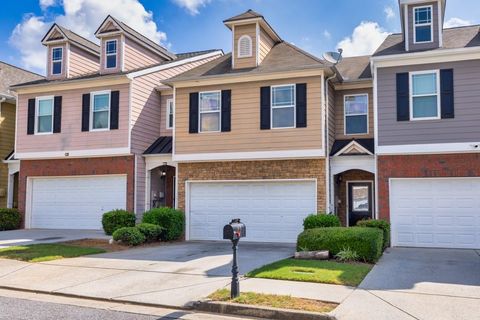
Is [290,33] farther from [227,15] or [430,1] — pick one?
[430,1]

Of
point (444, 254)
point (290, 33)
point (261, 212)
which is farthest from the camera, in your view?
point (290, 33)

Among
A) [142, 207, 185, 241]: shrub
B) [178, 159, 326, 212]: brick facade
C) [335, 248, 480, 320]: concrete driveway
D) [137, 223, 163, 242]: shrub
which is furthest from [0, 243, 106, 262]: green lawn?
[335, 248, 480, 320]: concrete driveway

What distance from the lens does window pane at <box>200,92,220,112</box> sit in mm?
17562

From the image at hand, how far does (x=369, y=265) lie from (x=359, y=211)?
22.8 ft

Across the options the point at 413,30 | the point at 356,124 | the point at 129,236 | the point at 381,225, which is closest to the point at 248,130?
the point at 356,124

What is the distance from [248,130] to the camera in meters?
16.9

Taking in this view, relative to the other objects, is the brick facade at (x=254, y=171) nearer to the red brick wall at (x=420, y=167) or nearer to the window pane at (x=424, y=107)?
the red brick wall at (x=420, y=167)

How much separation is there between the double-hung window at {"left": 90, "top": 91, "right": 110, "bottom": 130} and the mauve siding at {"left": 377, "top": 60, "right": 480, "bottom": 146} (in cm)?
1045

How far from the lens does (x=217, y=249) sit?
1466 cm

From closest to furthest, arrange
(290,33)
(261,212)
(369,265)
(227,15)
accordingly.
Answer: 1. (369,265)
2. (261,212)
3. (227,15)
4. (290,33)

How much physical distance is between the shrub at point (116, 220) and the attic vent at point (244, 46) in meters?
7.22

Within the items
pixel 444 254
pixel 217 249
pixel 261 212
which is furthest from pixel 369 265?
pixel 261 212

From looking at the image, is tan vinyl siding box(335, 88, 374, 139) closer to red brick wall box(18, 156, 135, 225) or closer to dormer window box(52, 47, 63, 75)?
red brick wall box(18, 156, 135, 225)

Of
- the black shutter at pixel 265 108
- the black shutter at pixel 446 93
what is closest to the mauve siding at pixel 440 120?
the black shutter at pixel 446 93
